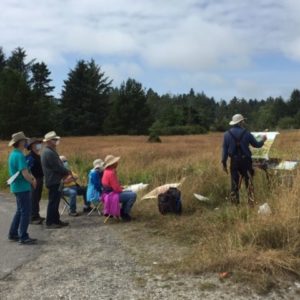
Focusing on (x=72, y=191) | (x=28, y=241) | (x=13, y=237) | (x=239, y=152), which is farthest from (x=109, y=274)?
(x=72, y=191)

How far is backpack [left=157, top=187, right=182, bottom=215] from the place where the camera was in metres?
10.5

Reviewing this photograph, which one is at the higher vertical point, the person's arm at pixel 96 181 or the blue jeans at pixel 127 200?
the person's arm at pixel 96 181

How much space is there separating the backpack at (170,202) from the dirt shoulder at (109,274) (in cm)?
130

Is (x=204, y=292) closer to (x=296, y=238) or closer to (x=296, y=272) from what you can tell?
(x=296, y=272)

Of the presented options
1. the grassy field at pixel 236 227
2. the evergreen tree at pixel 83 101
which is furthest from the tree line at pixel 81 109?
the grassy field at pixel 236 227

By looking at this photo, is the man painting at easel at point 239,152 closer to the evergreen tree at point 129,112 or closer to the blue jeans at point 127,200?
the blue jeans at point 127,200

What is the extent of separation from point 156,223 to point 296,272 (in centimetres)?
387

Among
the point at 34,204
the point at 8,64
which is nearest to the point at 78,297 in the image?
the point at 34,204

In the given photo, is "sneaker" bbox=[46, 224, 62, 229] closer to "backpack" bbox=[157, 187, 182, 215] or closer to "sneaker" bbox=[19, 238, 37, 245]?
"sneaker" bbox=[19, 238, 37, 245]

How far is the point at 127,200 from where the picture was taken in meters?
10.6

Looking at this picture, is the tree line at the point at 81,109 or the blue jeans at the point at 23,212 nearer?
the blue jeans at the point at 23,212

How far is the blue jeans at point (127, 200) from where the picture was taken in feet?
34.6

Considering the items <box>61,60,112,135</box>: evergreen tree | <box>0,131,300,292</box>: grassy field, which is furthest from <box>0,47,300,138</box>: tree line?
<box>0,131,300,292</box>: grassy field

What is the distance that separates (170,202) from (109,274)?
3847 mm
